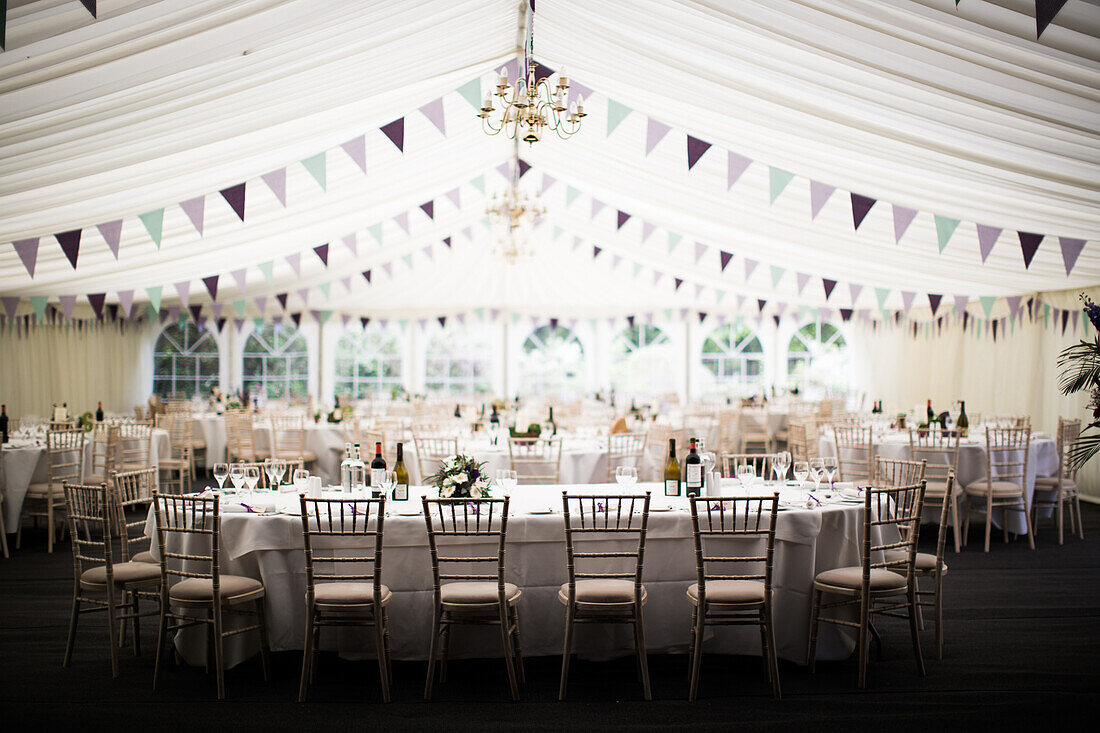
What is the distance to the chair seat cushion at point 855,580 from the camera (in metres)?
4.13

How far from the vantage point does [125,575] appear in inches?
175

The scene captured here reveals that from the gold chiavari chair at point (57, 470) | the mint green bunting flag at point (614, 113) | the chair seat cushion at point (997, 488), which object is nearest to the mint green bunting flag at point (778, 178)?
the mint green bunting flag at point (614, 113)

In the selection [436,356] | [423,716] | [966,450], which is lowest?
[423,716]

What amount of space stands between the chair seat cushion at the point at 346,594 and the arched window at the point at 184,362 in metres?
14.7

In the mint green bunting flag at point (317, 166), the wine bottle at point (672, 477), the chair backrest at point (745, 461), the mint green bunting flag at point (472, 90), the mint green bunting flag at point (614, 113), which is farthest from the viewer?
the mint green bunting flag at point (317, 166)

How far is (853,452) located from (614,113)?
167 inches

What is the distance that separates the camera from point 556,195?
39.1 ft

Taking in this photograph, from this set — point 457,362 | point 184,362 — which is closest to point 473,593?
point 457,362

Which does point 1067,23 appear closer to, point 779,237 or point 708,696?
point 708,696

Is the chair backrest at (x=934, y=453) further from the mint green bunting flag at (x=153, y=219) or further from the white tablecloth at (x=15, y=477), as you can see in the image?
the white tablecloth at (x=15, y=477)

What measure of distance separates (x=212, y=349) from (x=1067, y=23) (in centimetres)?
1719

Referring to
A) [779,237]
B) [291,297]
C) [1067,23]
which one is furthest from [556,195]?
[1067,23]

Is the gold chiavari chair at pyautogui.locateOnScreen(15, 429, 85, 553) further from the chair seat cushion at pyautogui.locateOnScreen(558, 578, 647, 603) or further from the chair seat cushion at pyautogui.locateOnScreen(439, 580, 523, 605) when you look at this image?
the chair seat cushion at pyautogui.locateOnScreen(558, 578, 647, 603)

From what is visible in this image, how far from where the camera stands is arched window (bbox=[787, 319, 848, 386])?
17.6 m
